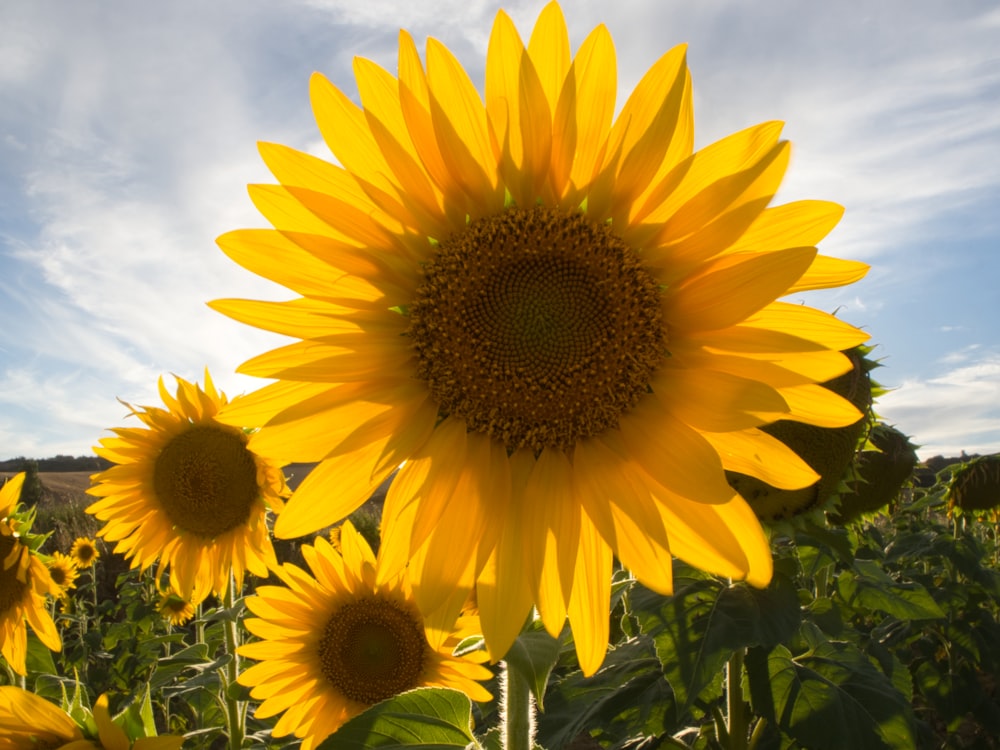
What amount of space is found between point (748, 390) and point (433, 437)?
0.71 m

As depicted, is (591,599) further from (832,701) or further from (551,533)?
(832,701)

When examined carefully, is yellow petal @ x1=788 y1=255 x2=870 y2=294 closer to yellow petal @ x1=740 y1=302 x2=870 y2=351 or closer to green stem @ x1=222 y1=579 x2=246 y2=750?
yellow petal @ x1=740 y1=302 x2=870 y2=351

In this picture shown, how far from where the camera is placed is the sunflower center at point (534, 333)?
1.77 metres

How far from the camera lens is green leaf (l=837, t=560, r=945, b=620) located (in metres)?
3.27

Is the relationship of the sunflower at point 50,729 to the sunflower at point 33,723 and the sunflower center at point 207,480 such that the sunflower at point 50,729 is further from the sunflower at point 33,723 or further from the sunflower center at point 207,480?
the sunflower center at point 207,480

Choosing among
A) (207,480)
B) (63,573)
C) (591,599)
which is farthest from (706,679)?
(63,573)

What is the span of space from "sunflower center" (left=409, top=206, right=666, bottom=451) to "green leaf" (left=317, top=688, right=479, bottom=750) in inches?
23.6

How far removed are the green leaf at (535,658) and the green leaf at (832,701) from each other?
1.28m

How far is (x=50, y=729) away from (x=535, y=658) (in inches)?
63.5

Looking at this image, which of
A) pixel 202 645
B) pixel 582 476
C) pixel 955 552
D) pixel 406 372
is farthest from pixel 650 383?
pixel 955 552

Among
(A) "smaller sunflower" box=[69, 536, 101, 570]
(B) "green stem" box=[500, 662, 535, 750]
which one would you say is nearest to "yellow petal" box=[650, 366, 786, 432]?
(B) "green stem" box=[500, 662, 535, 750]

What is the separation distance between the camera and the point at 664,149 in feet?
5.28

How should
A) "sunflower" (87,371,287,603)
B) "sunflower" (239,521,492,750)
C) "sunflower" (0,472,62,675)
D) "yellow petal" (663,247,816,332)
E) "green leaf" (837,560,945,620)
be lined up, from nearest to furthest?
1. "yellow petal" (663,247,816,332)
2. "green leaf" (837,560,945,620)
3. "sunflower" (239,521,492,750)
4. "sunflower" (0,472,62,675)
5. "sunflower" (87,371,287,603)

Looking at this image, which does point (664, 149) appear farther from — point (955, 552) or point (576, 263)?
point (955, 552)
